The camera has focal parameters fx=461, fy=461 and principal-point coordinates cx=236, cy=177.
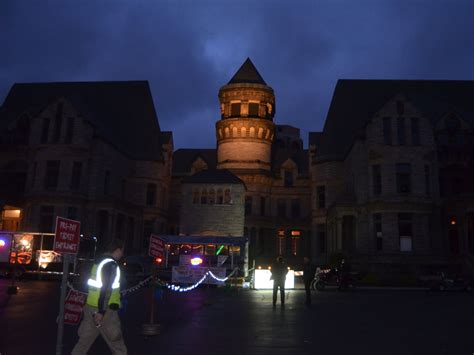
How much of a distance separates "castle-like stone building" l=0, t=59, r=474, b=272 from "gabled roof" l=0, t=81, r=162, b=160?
0.18 metres

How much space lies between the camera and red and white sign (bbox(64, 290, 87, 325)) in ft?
26.0

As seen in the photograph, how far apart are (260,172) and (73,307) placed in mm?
50748

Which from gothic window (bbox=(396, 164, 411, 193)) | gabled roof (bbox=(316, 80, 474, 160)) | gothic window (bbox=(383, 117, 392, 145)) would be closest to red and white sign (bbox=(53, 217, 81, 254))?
gothic window (bbox=(396, 164, 411, 193))

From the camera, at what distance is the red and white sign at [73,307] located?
792cm

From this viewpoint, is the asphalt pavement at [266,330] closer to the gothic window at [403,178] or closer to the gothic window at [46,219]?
the gothic window at [403,178]

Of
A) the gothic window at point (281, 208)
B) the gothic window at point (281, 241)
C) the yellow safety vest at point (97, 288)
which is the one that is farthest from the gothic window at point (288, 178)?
the yellow safety vest at point (97, 288)

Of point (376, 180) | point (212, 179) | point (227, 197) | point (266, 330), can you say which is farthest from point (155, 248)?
point (212, 179)

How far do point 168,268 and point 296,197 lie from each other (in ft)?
93.7

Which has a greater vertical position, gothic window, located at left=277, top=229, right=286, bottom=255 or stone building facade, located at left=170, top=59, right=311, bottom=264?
stone building facade, located at left=170, top=59, right=311, bottom=264

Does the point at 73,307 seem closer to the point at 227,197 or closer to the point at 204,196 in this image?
the point at 227,197

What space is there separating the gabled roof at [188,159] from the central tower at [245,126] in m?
4.25

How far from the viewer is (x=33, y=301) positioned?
58.2 ft

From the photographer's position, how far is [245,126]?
59656mm

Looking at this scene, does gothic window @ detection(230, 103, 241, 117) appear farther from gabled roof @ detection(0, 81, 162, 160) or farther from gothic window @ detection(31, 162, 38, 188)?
gothic window @ detection(31, 162, 38, 188)
